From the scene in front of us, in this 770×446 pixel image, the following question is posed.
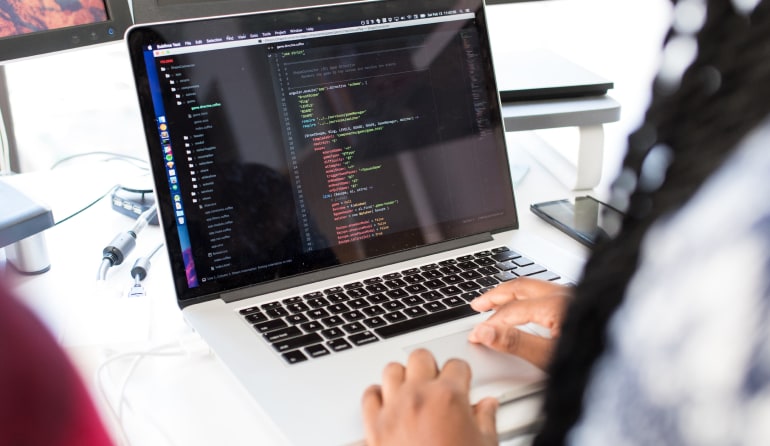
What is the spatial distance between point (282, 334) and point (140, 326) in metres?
0.21

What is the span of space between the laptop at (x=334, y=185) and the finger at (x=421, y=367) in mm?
78

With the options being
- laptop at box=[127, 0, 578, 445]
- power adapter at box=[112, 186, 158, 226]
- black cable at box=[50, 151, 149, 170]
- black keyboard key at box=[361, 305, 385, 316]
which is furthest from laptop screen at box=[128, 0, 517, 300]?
black cable at box=[50, 151, 149, 170]

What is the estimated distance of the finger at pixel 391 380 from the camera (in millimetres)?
658

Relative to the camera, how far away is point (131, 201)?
3.84ft

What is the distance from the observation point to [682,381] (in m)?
0.20

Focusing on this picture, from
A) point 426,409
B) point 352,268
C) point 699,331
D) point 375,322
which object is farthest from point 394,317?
point 699,331

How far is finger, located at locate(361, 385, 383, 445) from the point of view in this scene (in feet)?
2.09

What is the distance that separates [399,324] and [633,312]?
2.10 ft

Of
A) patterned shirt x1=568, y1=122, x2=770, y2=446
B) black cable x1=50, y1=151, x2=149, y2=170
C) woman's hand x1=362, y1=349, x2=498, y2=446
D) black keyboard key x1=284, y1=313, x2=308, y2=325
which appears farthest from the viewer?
black cable x1=50, y1=151, x2=149, y2=170

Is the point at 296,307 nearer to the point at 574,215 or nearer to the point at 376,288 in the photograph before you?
the point at 376,288

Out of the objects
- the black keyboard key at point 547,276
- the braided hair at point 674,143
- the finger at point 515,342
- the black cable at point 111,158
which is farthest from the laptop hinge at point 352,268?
the braided hair at point 674,143

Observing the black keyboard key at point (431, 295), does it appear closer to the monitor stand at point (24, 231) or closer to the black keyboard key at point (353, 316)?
the black keyboard key at point (353, 316)

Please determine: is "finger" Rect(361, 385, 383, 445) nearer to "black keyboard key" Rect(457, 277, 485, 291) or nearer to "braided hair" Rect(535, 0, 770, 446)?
"black keyboard key" Rect(457, 277, 485, 291)

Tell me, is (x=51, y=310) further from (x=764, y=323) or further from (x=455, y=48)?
(x=764, y=323)
